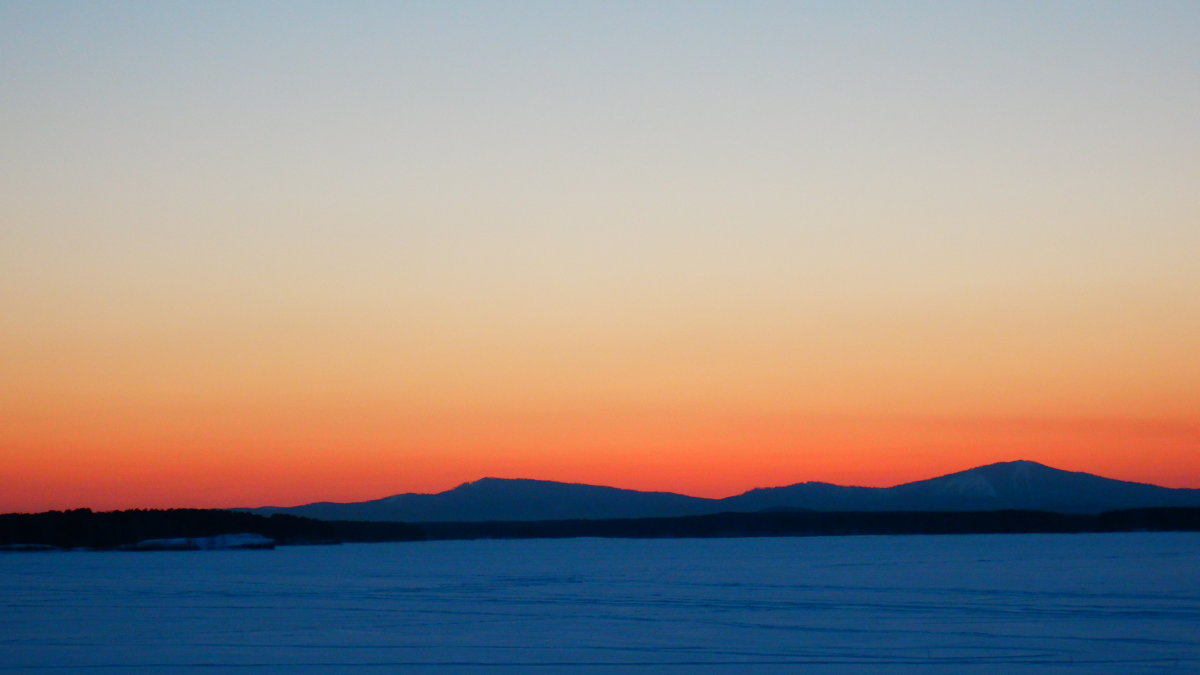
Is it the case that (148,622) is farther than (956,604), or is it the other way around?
(956,604)

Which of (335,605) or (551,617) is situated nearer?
(551,617)

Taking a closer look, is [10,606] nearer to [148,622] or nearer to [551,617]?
[148,622]

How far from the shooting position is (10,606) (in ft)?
91.4

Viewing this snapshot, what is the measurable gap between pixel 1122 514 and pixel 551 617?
5551 inches

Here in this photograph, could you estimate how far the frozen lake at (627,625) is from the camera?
16922mm

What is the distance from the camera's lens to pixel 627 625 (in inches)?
877

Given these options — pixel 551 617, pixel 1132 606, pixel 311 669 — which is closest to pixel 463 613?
pixel 551 617

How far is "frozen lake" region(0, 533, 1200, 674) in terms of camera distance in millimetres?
16922

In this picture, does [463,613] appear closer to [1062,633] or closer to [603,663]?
[603,663]

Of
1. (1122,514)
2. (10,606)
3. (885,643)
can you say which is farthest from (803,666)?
(1122,514)

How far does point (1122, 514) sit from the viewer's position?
15000 cm

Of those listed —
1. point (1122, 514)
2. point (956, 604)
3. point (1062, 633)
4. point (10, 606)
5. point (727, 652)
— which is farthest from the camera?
point (1122, 514)

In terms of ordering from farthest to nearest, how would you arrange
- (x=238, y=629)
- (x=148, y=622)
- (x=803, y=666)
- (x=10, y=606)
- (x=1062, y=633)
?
1. (x=10, y=606)
2. (x=148, y=622)
3. (x=238, y=629)
4. (x=1062, y=633)
5. (x=803, y=666)

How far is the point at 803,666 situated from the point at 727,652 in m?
1.70
